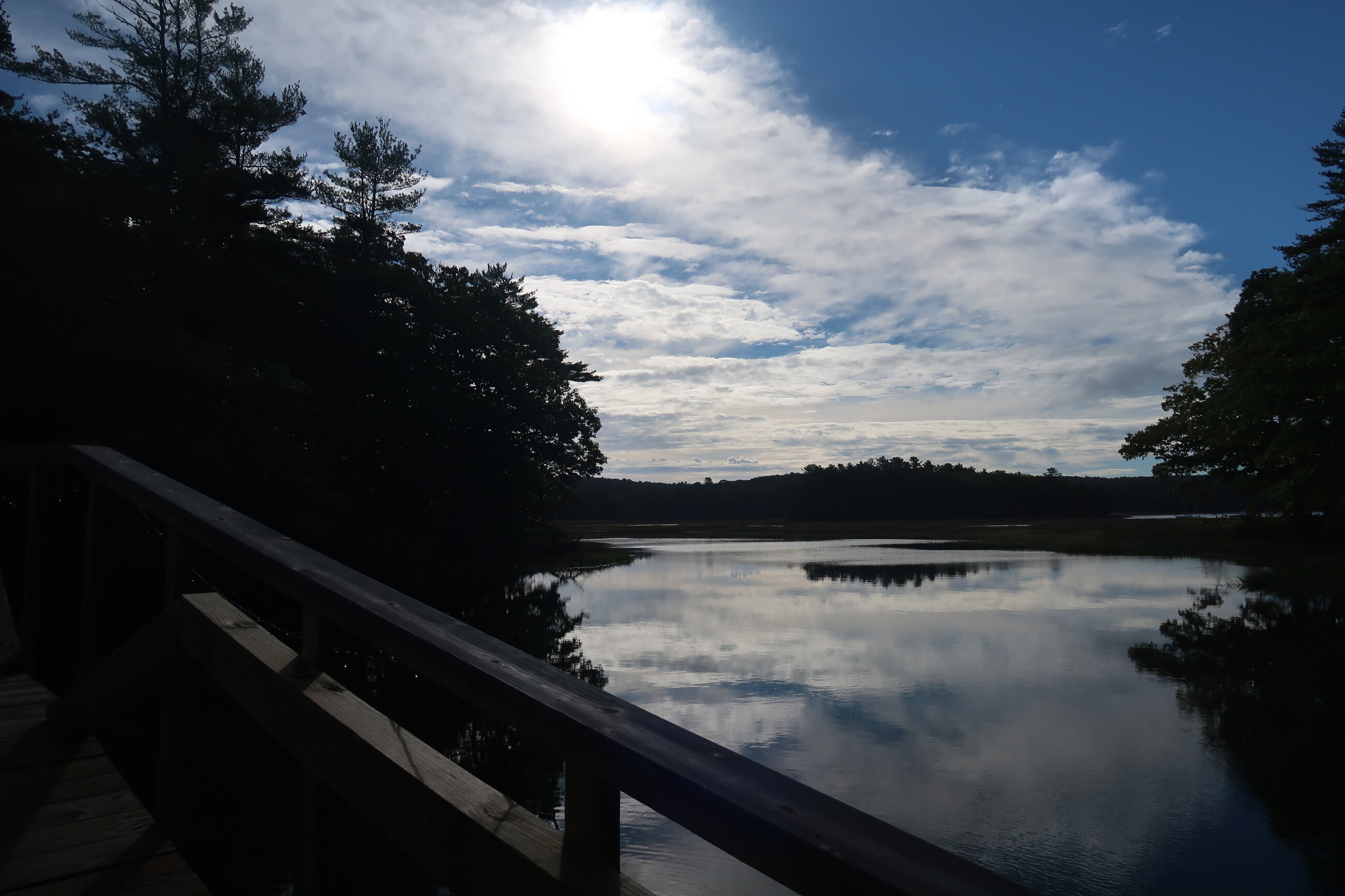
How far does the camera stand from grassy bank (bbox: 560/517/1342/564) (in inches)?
1181

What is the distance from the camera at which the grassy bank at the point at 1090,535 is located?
30000mm

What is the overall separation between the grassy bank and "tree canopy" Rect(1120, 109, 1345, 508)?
2.07 meters

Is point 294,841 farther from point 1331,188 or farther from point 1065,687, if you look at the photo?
point 1331,188

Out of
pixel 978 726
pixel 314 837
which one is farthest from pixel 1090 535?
pixel 314 837

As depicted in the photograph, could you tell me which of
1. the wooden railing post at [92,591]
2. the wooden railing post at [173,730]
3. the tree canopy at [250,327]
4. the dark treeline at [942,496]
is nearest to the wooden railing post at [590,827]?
the wooden railing post at [173,730]

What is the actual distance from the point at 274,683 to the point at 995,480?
353ft

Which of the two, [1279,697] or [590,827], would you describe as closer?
[590,827]

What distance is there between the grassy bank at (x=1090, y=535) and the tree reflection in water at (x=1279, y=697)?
1419 cm

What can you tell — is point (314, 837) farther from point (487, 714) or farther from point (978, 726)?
point (978, 726)

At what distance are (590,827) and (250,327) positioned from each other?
76.9 ft

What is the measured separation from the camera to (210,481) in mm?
16109

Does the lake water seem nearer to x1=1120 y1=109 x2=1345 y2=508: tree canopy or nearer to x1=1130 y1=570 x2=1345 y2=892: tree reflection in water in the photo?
x1=1130 y1=570 x2=1345 y2=892: tree reflection in water

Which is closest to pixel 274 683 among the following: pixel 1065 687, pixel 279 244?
pixel 1065 687

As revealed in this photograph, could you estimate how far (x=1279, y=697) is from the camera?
9.61 m
